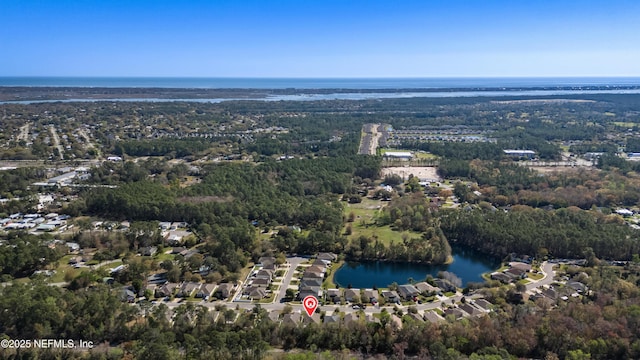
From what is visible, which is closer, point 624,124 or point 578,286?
point 578,286

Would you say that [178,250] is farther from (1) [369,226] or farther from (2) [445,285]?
(2) [445,285]

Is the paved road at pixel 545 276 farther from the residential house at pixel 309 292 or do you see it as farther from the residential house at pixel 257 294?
the residential house at pixel 257 294

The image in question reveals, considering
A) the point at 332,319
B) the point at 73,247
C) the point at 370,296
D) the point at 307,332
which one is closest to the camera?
the point at 307,332

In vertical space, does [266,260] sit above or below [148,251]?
below

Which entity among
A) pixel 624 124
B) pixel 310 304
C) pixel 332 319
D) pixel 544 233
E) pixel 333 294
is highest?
pixel 624 124

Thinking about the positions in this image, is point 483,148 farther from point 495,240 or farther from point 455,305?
point 455,305

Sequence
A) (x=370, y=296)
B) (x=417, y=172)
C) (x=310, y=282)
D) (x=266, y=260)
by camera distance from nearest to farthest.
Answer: (x=370, y=296) < (x=310, y=282) < (x=266, y=260) < (x=417, y=172)

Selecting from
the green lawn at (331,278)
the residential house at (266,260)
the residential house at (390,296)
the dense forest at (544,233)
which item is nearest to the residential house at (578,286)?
the dense forest at (544,233)

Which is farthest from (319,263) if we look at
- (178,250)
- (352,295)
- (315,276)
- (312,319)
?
(178,250)
